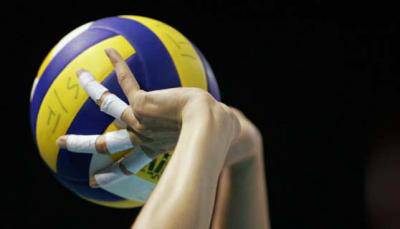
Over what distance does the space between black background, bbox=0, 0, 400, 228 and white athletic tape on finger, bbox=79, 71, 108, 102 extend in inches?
86.5

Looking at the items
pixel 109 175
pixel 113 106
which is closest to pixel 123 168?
pixel 109 175

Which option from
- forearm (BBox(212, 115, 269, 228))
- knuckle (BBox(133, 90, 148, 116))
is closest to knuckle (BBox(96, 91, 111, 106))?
knuckle (BBox(133, 90, 148, 116))

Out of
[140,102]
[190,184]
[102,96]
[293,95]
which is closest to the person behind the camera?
[190,184]

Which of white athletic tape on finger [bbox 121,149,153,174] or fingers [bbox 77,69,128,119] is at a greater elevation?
fingers [bbox 77,69,128,119]

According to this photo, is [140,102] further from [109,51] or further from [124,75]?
[109,51]

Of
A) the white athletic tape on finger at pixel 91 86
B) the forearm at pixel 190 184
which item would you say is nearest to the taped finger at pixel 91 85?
the white athletic tape on finger at pixel 91 86

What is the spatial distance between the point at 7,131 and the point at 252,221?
9.23 ft

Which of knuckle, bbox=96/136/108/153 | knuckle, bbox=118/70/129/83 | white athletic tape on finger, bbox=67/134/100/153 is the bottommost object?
white athletic tape on finger, bbox=67/134/100/153

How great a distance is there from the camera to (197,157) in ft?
3.34

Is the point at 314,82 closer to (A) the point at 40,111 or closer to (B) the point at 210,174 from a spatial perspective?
(A) the point at 40,111

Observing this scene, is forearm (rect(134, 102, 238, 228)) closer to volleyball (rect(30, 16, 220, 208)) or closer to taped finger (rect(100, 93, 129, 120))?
taped finger (rect(100, 93, 129, 120))

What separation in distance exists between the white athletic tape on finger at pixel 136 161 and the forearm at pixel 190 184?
0.48 m

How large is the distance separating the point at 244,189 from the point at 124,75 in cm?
42

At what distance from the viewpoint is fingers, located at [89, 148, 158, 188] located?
1.57 metres
